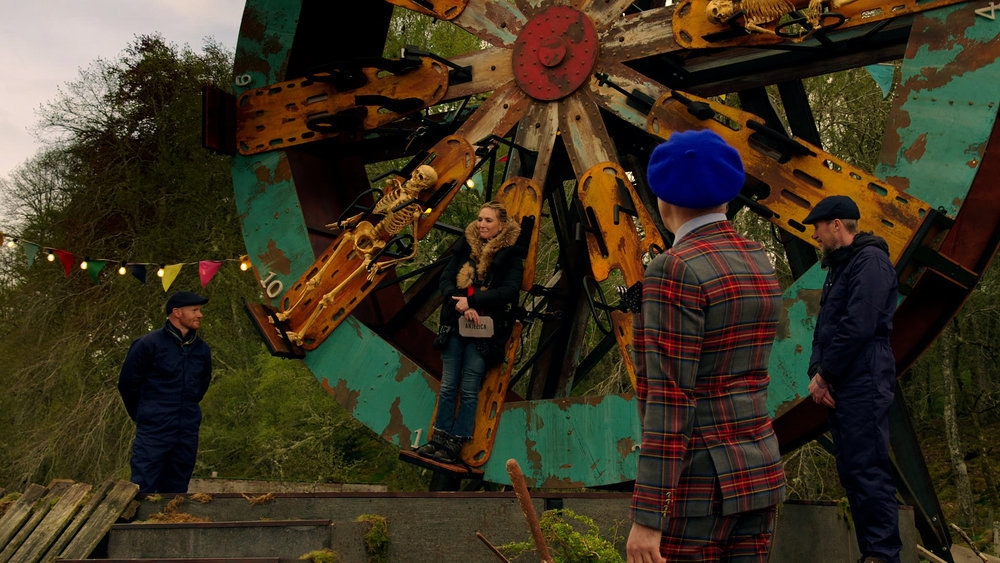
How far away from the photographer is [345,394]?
672 cm

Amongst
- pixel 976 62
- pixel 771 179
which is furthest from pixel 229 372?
pixel 976 62

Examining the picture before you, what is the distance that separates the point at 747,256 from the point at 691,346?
34 cm

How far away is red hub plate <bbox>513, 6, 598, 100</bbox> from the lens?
6.24m

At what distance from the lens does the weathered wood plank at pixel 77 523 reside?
495 centimetres

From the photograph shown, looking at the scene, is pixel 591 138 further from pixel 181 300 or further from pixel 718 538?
pixel 718 538

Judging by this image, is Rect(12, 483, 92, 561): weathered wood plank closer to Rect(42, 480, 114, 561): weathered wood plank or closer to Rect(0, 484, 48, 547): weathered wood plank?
Rect(42, 480, 114, 561): weathered wood plank

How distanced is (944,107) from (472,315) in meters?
2.73

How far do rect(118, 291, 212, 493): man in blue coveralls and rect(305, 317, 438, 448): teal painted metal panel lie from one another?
0.79m

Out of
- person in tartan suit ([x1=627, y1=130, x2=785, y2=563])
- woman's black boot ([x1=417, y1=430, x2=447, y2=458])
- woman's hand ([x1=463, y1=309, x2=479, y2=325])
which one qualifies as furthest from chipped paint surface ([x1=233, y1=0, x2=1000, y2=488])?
person in tartan suit ([x1=627, y1=130, x2=785, y2=563])

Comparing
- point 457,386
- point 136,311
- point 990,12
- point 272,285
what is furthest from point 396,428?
point 136,311

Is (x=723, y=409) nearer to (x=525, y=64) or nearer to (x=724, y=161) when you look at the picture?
(x=724, y=161)

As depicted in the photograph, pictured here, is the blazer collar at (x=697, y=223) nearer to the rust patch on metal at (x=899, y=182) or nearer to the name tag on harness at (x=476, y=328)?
the rust patch on metal at (x=899, y=182)

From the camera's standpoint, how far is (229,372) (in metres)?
13.6

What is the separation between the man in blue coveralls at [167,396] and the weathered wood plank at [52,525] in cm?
90
